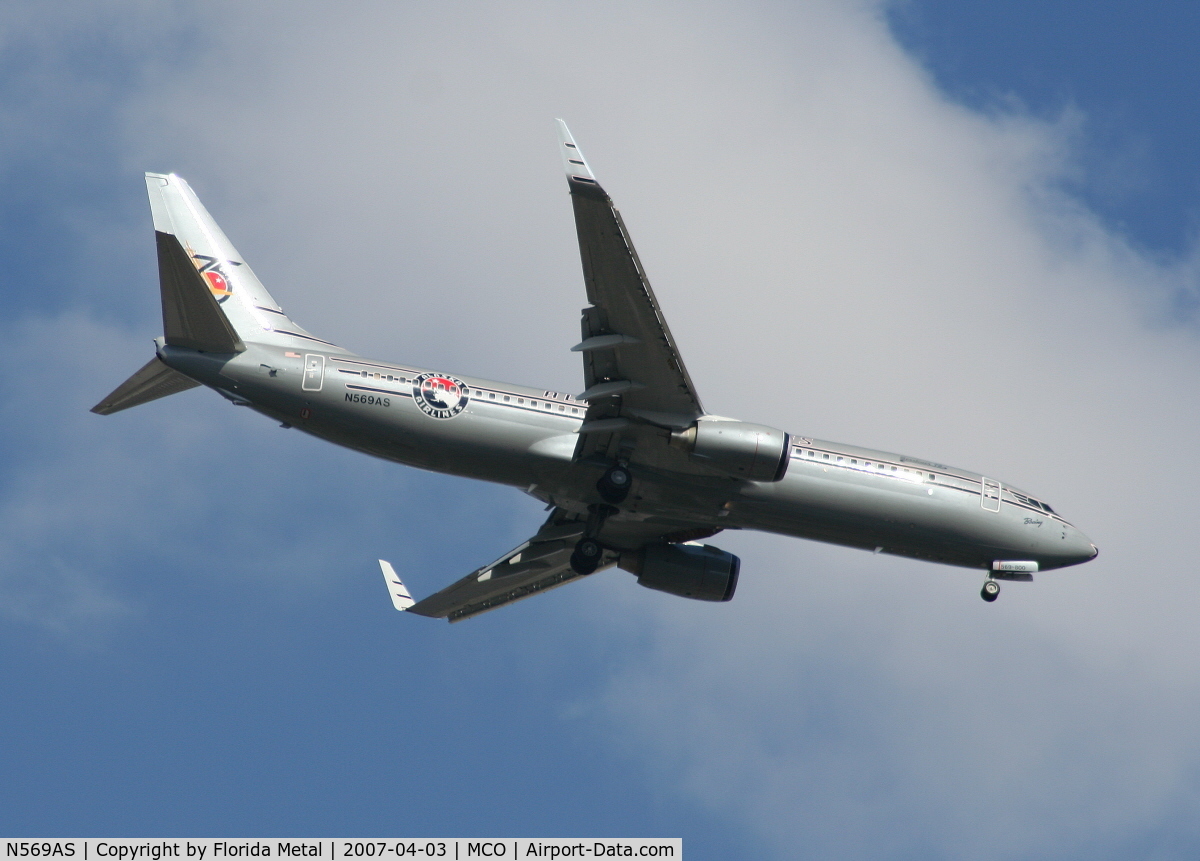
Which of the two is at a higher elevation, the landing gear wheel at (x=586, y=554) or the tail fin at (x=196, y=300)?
the tail fin at (x=196, y=300)

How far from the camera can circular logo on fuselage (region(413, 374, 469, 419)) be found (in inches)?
1391

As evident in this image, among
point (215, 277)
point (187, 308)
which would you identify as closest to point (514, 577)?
point (215, 277)

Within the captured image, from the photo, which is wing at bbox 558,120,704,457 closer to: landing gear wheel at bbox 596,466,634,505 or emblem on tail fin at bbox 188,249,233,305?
landing gear wheel at bbox 596,466,634,505

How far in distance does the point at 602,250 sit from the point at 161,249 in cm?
1037

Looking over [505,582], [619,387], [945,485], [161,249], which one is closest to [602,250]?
[619,387]

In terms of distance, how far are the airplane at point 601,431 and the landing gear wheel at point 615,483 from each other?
41 mm

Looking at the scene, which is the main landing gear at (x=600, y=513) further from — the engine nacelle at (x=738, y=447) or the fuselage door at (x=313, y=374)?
the fuselage door at (x=313, y=374)

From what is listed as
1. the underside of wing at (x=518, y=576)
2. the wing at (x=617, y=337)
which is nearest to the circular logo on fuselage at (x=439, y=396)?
the wing at (x=617, y=337)

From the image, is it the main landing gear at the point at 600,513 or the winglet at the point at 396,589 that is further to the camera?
the winglet at the point at 396,589

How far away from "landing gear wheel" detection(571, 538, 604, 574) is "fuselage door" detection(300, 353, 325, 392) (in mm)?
8785

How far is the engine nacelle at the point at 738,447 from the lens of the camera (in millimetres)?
34844

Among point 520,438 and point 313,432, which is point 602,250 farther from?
point 313,432

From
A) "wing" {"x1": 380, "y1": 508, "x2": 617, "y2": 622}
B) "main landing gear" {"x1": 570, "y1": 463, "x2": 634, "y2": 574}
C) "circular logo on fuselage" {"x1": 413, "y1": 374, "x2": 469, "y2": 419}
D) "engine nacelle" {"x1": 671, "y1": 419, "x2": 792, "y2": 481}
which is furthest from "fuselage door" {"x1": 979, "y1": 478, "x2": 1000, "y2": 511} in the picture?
"circular logo on fuselage" {"x1": 413, "y1": 374, "x2": 469, "y2": 419}

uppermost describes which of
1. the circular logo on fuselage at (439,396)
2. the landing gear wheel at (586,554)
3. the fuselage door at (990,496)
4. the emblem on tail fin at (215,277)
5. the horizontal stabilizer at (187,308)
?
the emblem on tail fin at (215,277)
